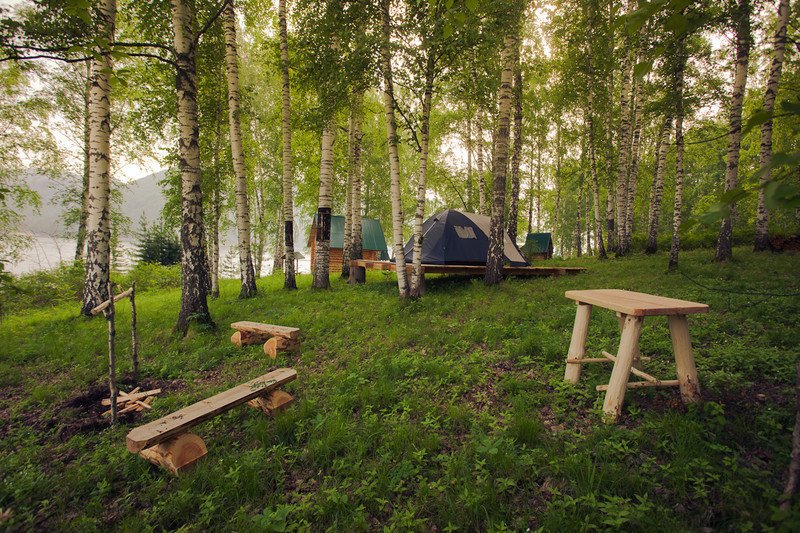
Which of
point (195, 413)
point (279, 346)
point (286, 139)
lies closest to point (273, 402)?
point (195, 413)

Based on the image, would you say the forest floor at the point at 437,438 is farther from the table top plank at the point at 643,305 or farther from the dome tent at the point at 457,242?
the dome tent at the point at 457,242

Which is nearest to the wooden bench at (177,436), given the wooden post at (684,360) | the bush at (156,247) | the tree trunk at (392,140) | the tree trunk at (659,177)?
the wooden post at (684,360)

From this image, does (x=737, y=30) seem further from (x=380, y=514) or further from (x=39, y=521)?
(x=39, y=521)

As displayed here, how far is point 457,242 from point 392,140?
458 centimetres

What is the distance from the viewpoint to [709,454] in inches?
Answer: 110

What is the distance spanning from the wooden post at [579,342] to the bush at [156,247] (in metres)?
23.3

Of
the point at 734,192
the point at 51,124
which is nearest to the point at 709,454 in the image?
the point at 734,192

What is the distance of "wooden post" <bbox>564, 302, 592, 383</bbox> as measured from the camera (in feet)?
13.5

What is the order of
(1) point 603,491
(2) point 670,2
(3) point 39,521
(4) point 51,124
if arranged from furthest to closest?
Result: (4) point 51,124, (3) point 39,521, (1) point 603,491, (2) point 670,2

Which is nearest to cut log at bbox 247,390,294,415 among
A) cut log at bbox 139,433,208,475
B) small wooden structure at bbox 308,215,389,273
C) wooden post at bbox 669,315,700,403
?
cut log at bbox 139,433,208,475

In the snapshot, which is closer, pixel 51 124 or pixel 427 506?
pixel 427 506

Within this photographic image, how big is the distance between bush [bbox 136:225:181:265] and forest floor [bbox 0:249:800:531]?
55.5 feet

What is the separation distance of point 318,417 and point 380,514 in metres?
1.43

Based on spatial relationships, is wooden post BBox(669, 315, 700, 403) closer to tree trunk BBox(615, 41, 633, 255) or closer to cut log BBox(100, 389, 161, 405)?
cut log BBox(100, 389, 161, 405)
